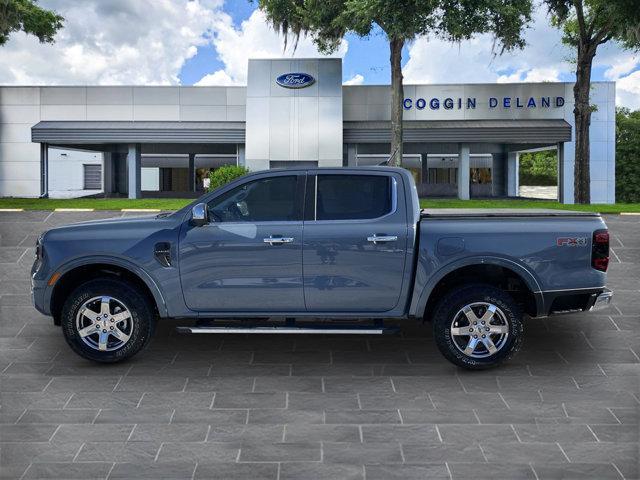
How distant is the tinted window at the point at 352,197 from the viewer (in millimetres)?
7602

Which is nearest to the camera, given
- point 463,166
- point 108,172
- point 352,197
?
point 352,197

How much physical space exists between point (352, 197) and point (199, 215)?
150cm

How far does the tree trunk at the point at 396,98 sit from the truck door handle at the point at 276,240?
22.8m

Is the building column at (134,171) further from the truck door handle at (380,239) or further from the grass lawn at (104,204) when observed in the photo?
the truck door handle at (380,239)

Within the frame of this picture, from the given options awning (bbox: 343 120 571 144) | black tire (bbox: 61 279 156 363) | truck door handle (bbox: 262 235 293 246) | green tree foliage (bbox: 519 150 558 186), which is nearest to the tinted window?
truck door handle (bbox: 262 235 293 246)

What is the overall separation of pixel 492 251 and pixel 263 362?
8.29 feet

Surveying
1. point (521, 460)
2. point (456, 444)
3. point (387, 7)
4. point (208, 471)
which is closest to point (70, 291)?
point (208, 471)

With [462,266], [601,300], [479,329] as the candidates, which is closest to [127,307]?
[462,266]

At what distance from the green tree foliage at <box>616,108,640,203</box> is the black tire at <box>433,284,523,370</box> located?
50.6 metres

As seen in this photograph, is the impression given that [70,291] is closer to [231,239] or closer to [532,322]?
[231,239]

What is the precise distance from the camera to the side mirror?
740 cm

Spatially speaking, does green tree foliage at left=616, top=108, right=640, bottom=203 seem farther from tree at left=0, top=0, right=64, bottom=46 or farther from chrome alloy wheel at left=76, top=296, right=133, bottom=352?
chrome alloy wheel at left=76, top=296, right=133, bottom=352

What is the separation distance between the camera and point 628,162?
179 ft

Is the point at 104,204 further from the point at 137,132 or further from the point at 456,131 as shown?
the point at 456,131
